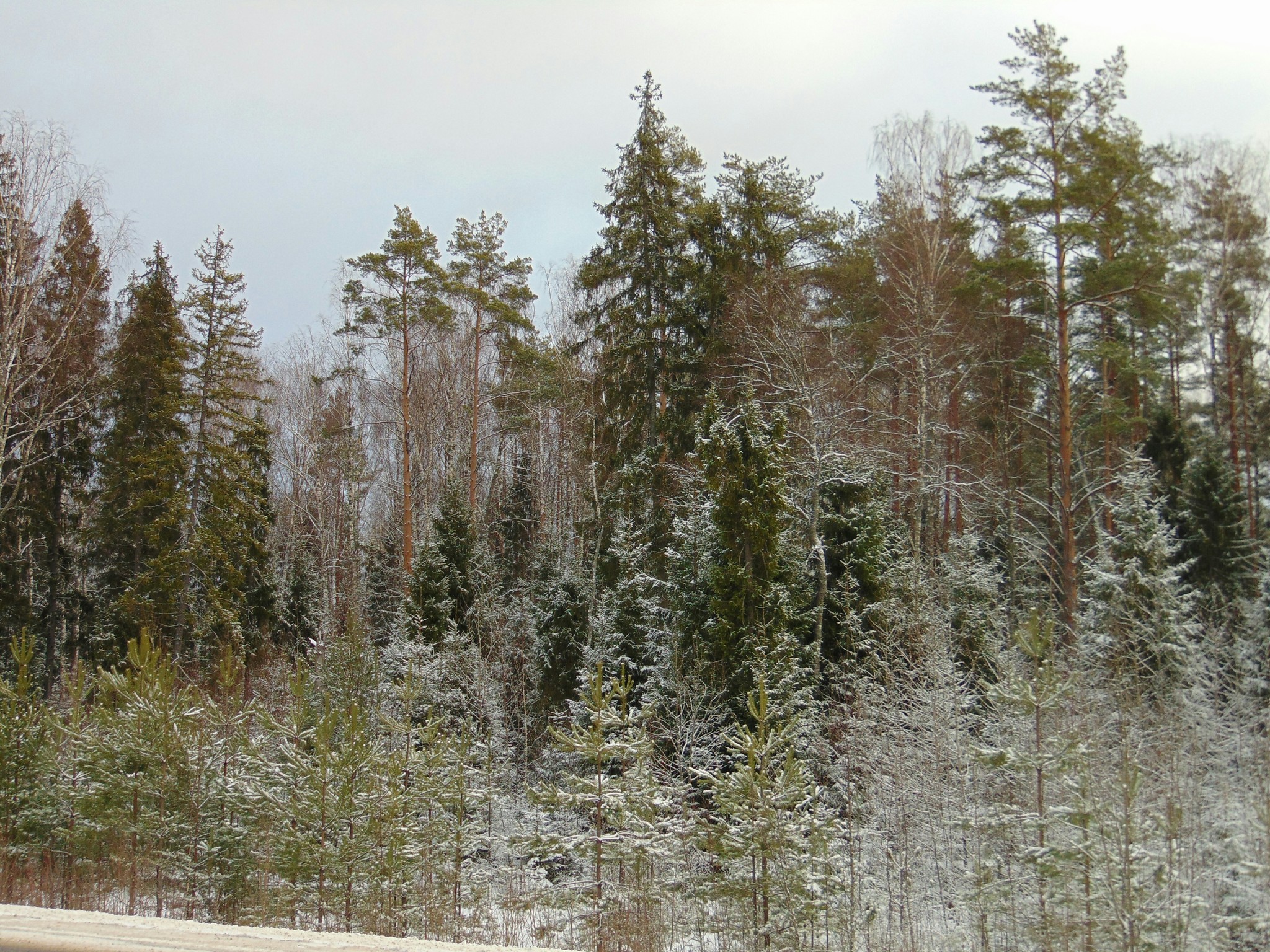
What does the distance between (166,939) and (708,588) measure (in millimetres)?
12852

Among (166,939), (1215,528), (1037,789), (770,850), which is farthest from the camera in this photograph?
(1215,528)

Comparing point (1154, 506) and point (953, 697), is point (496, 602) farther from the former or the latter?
point (1154, 506)

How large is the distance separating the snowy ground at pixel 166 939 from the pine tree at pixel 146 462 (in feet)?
64.1

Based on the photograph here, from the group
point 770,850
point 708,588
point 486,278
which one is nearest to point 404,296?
point 486,278

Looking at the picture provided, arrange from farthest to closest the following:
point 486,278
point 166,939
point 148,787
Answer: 1. point 486,278
2. point 148,787
3. point 166,939

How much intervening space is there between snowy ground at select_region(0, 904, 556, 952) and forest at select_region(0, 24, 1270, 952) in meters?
3.57

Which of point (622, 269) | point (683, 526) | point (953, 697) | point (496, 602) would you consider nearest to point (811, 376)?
point (683, 526)

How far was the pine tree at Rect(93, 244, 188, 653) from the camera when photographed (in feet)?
74.2

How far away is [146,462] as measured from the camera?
22719 mm

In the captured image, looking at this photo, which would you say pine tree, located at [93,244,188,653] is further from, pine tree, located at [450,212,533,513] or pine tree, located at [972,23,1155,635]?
pine tree, located at [972,23,1155,635]

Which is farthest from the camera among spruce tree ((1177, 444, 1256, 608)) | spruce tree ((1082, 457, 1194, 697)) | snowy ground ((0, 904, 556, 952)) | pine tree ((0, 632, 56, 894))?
spruce tree ((1177, 444, 1256, 608))

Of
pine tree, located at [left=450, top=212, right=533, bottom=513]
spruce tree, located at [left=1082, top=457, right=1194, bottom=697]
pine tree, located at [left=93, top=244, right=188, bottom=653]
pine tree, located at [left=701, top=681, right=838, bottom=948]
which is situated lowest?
pine tree, located at [left=701, top=681, right=838, bottom=948]

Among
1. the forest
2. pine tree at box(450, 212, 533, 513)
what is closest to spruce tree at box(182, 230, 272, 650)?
the forest

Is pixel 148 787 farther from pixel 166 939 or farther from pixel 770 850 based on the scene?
pixel 770 850
